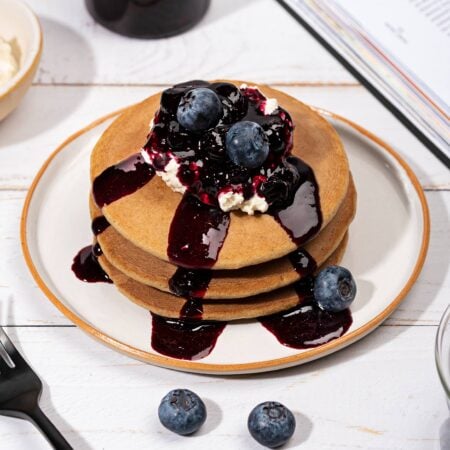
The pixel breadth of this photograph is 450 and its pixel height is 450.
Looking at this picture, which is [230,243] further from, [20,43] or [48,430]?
[20,43]

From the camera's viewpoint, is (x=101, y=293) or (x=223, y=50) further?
(x=223, y=50)

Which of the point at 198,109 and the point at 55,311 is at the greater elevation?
the point at 198,109

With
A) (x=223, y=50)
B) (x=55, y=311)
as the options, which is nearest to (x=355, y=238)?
(x=55, y=311)

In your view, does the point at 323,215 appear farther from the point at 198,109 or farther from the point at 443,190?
the point at 443,190

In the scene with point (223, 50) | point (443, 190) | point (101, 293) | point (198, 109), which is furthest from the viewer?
point (223, 50)

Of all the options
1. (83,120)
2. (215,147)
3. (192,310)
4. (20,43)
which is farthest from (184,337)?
(20,43)

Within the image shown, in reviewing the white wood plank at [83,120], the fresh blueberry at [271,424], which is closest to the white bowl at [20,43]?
the white wood plank at [83,120]

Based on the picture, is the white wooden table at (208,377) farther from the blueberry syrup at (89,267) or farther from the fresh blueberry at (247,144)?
the fresh blueberry at (247,144)

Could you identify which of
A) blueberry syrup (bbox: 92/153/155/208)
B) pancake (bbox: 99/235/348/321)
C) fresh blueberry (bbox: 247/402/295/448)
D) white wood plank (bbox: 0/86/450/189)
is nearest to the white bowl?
white wood plank (bbox: 0/86/450/189)
